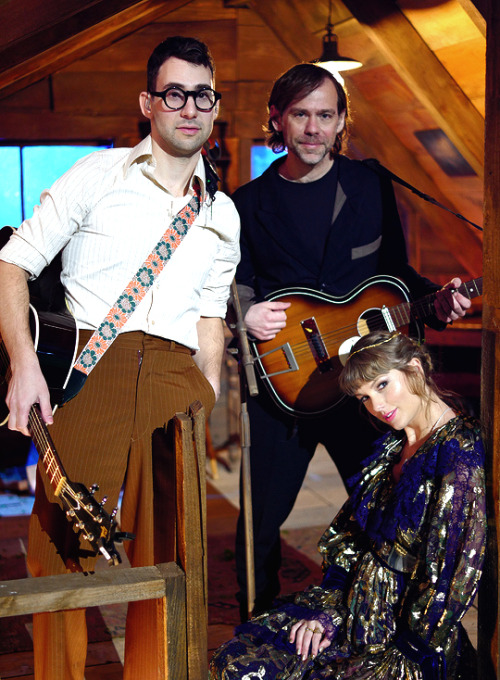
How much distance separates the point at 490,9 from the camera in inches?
81.9

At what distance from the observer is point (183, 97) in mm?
2053

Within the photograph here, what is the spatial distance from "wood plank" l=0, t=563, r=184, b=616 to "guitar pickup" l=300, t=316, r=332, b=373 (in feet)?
3.82

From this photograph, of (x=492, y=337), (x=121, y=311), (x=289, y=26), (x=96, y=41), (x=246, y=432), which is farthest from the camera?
(x=289, y=26)

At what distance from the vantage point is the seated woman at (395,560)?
2078 millimetres

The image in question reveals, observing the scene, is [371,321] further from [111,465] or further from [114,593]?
[114,593]

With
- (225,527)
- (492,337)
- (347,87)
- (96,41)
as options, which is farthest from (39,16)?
(347,87)

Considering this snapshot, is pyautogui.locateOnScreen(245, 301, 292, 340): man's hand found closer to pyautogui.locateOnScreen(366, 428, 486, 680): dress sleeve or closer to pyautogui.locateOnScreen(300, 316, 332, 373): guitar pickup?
pyautogui.locateOnScreen(300, 316, 332, 373): guitar pickup

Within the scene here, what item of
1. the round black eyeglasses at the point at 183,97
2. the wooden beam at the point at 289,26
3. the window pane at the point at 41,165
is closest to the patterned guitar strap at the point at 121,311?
the round black eyeglasses at the point at 183,97

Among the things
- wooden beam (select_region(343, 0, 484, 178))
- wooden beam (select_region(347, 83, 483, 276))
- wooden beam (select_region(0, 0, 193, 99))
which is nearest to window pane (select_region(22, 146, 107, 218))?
wooden beam (select_region(0, 0, 193, 99))

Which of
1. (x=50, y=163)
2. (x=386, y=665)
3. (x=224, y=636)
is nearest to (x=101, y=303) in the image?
(x=386, y=665)

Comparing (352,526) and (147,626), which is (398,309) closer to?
(352,526)

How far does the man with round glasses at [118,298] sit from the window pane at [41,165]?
12.2ft

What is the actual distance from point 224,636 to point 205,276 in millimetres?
1597

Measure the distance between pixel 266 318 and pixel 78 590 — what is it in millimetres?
1254
